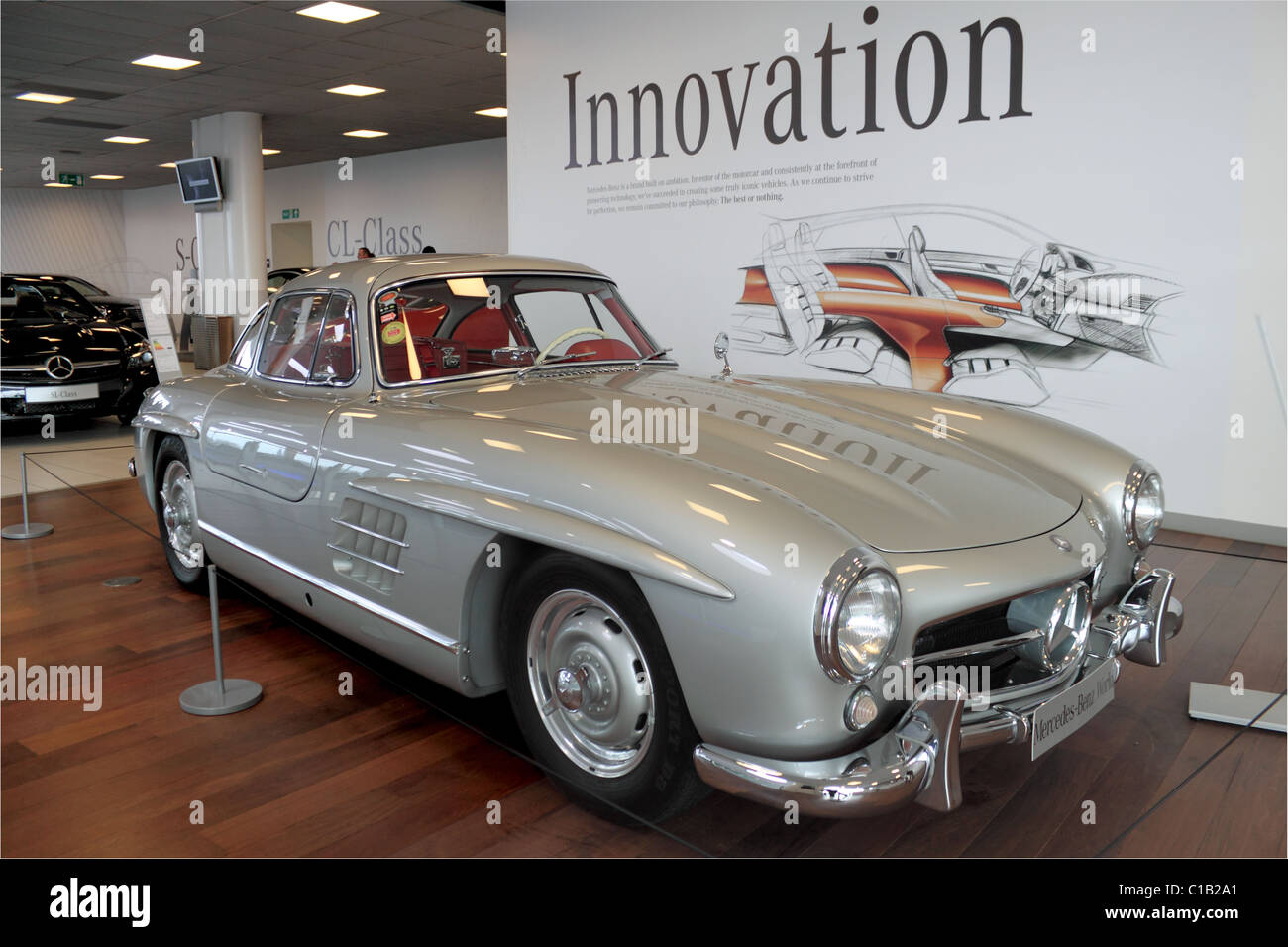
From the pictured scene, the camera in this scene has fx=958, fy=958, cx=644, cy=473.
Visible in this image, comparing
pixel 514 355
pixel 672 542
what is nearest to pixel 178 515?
pixel 514 355

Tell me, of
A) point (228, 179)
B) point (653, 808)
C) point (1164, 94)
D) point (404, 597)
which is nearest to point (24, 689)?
point (404, 597)

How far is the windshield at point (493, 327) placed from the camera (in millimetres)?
2770

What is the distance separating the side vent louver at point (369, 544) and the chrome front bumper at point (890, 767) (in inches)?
38.5

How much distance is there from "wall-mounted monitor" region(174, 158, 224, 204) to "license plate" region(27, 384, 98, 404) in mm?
4892

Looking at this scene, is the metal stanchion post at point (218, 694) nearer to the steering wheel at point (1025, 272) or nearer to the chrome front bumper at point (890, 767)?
the chrome front bumper at point (890, 767)

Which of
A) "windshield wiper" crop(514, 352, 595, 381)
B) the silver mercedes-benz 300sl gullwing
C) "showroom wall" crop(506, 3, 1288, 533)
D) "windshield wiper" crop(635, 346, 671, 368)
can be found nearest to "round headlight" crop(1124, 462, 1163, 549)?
the silver mercedes-benz 300sl gullwing

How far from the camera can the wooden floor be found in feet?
6.79

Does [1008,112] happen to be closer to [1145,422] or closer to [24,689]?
[1145,422]

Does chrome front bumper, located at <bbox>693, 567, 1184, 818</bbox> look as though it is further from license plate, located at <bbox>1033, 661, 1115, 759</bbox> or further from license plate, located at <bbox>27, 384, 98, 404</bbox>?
license plate, located at <bbox>27, 384, 98, 404</bbox>

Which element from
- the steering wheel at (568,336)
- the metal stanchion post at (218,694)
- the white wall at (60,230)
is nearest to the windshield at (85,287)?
the metal stanchion post at (218,694)

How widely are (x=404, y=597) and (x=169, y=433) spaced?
1.80 meters

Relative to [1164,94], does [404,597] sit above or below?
below

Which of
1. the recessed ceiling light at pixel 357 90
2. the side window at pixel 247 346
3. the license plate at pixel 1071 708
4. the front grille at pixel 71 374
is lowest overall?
the license plate at pixel 1071 708

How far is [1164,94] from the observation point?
4.63 m
